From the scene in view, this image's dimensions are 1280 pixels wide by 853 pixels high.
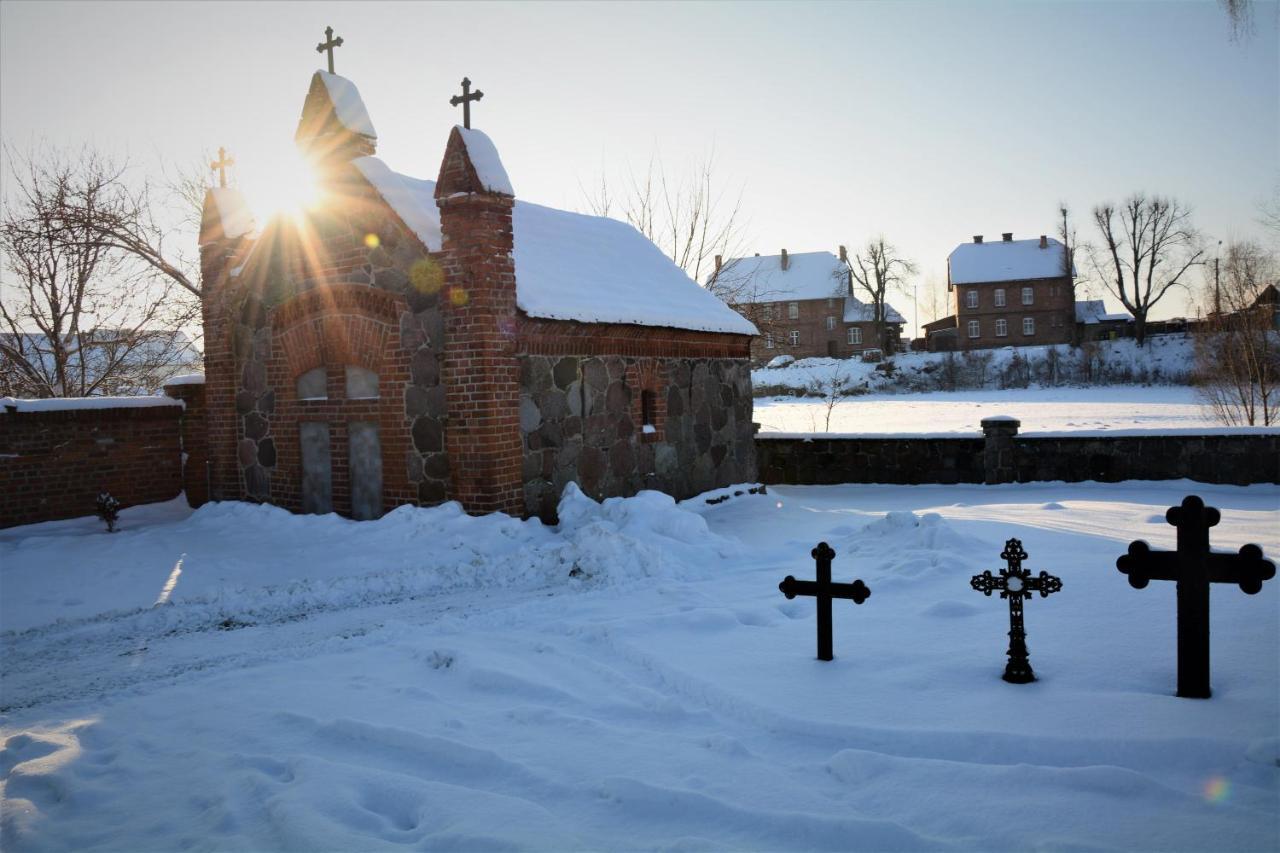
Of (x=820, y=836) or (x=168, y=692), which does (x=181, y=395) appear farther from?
(x=820, y=836)

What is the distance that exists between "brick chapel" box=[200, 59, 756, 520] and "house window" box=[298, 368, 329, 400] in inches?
0.8

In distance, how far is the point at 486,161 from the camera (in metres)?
10.1

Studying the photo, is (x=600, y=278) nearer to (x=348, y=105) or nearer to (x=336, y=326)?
(x=336, y=326)

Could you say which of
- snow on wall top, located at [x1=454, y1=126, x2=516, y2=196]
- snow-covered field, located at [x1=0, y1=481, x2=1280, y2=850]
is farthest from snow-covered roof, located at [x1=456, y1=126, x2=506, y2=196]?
snow-covered field, located at [x1=0, y1=481, x2=1280, y2=850]

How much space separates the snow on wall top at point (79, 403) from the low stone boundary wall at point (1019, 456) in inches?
415

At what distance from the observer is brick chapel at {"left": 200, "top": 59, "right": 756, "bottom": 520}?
10.0 m

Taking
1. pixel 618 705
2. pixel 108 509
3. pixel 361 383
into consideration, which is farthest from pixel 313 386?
pixel 618 705

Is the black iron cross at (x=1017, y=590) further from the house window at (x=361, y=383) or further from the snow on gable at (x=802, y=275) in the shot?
the snow on gable at (x=802, y=275)

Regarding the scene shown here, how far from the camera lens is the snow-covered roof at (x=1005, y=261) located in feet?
197

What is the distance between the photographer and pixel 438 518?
9891 millimetres

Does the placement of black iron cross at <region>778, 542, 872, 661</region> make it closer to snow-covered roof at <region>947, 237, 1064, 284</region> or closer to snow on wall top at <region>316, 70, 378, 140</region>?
snow on wall top at <region>316, 70, 378, 140</region>

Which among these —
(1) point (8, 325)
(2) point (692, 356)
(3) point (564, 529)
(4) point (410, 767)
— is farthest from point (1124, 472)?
(1) point (8, 325)

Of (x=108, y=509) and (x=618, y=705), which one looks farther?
(x=108, y=509)

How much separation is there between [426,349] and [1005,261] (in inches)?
2329
